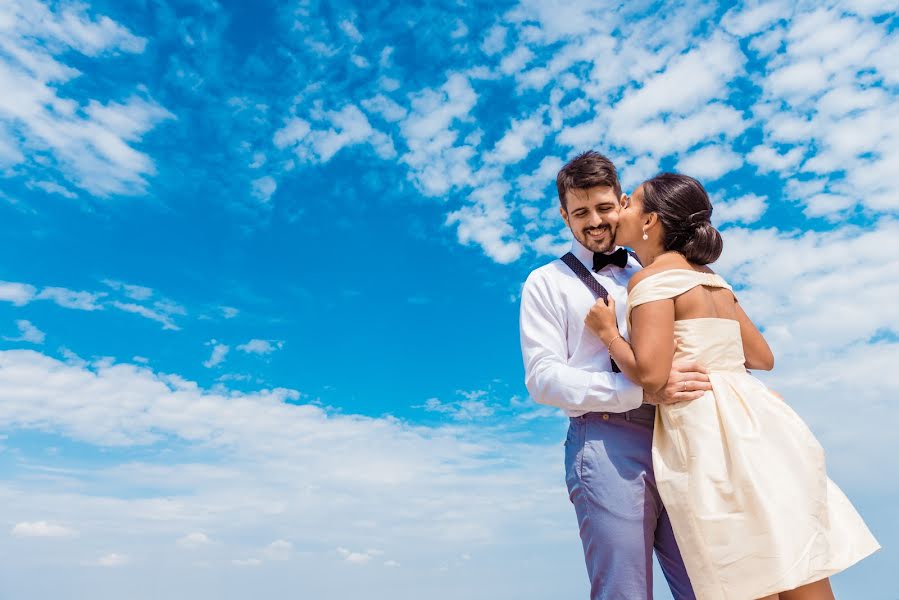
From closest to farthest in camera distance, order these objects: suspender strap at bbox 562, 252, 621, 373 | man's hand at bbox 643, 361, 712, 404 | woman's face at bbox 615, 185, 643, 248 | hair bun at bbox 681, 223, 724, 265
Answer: man's hand at bbox 643, 361, 712, 404 < hair bun at bbox 681, 223, 724, 265 < woman's face at bbox 615, 185, 643, 248 < suspender strap at bbox 562, 252, 621, 373

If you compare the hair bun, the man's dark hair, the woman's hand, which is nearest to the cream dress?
the woman's hand

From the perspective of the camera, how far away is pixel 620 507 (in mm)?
3871

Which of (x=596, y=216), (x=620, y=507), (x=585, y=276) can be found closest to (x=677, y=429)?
(x=620, y=507)

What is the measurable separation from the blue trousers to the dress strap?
675mm

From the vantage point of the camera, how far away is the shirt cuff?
3.85m

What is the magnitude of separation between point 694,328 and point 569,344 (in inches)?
31.2

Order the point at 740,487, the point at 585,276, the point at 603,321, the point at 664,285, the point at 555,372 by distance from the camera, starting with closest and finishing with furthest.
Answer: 1. the point at 740,487
2. the point at 664,285
3. the point at 603,321
4. the point at 555,372
5. the point at 585,276

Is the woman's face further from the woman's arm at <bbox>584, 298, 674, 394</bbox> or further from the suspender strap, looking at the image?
the woman's arm at <bbox>584, 298, 674, 394</bbox>

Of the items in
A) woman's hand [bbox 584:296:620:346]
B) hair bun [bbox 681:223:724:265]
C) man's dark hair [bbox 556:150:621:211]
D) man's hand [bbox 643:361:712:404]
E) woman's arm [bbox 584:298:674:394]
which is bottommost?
man's hand [bbox 643:361:712:404]

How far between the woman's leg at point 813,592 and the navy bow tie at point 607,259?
85.3 inches

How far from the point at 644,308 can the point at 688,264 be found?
1.67 feet

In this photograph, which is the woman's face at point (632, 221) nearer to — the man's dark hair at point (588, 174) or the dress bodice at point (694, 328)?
the man's dark hair at point (588, 174)

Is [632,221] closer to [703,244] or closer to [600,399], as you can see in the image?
[703,244]

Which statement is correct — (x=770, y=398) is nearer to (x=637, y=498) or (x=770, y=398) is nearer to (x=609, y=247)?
(x=637, y=498)
